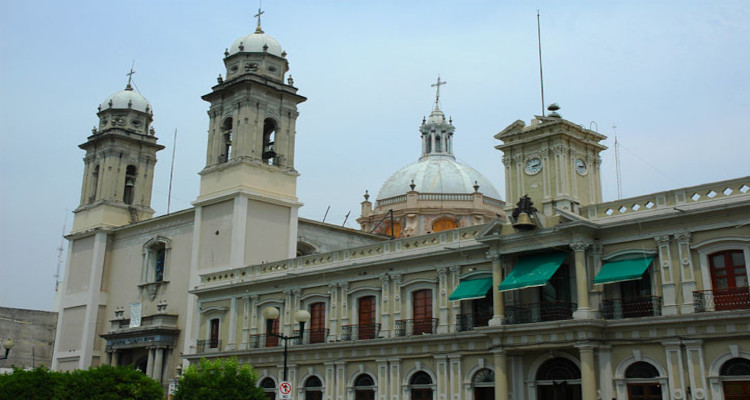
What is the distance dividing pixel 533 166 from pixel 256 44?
2380 centimetres

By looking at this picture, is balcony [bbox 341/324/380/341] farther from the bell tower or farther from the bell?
the bell tower

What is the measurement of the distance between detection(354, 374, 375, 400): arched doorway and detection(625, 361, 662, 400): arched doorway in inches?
414

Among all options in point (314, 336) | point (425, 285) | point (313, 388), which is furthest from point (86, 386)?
point (425, 285)

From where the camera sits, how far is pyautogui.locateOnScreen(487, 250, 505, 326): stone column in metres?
27.5

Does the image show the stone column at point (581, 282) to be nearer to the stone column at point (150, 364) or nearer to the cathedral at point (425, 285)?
the cathedral at point (425, 285)

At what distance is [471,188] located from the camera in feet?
203

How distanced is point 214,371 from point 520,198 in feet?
40.4

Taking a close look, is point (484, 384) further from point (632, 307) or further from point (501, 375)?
point (632, 307)

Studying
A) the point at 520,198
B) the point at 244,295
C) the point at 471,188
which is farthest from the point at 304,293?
the point at 471,188

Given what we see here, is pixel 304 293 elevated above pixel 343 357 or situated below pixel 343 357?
above

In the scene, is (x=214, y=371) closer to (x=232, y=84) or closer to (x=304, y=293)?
(x=304, y=293)

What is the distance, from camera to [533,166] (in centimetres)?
2889

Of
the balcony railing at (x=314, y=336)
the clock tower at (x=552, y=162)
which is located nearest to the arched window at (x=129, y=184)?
the balcony railing at (x=314, y=336)

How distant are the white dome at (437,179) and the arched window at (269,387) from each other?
29006mm
